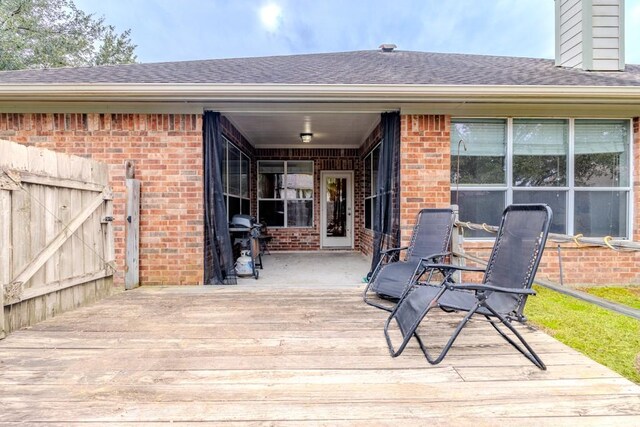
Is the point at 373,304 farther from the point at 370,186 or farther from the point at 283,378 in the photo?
the point at 370,186

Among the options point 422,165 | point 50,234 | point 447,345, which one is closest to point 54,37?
point 50,234

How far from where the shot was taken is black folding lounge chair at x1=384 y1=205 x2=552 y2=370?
1943 mm

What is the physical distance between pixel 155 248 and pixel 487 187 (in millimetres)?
4651

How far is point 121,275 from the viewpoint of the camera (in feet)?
14.3

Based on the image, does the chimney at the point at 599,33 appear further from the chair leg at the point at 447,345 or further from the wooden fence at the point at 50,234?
the wooden fence at the point at 50,234


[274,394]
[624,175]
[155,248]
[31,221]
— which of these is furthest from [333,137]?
[274,394]

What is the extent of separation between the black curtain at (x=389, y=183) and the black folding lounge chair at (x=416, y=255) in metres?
0.82

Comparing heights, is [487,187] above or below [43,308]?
above

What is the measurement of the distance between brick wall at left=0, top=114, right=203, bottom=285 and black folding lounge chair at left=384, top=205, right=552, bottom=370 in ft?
10.3

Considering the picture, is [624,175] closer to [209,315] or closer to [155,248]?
[209,315]

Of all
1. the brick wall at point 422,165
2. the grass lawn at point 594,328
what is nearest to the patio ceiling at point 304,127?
the brick wall at point 422,165

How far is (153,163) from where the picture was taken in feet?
14.5

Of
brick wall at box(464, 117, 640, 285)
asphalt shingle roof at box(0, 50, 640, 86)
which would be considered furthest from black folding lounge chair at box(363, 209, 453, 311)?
asphalt shingle roof at box(0, 50, 640, 86)

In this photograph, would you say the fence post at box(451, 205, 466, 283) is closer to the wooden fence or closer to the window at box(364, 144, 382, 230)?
the window at box(364, 144, 382, 230)
